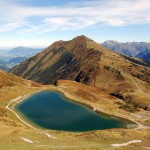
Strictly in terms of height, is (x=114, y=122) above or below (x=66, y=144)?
below

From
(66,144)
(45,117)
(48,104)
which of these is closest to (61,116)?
(45,117)

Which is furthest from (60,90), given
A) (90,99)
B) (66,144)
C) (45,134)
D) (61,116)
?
(66,144)

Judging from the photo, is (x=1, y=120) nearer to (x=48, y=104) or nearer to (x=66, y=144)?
(x=66, y=144)

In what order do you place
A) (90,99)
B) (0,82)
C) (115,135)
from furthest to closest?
(0,82) → (90,99) → (115,135)

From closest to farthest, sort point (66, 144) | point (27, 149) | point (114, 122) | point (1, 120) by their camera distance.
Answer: point (27, 149)
point (66, 144)
point (1, 120)
point (114, 122)

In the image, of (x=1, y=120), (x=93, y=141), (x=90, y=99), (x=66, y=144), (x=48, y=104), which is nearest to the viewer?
(x=66, y=144)

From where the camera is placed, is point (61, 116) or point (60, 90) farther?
point (60, 90)
